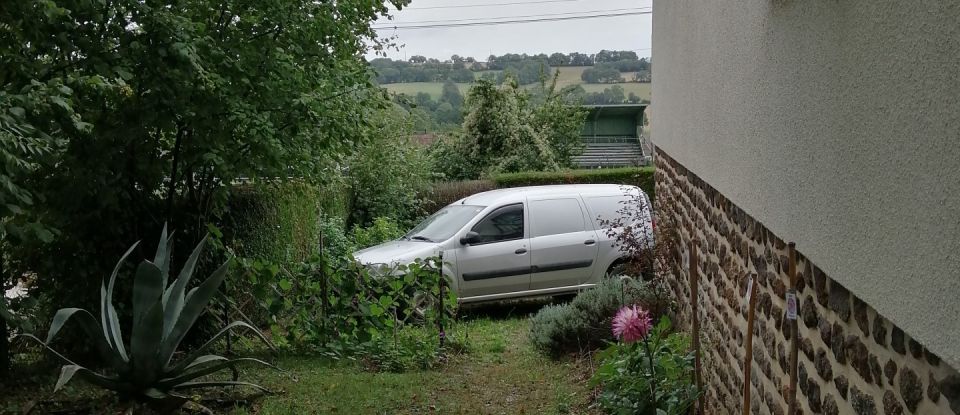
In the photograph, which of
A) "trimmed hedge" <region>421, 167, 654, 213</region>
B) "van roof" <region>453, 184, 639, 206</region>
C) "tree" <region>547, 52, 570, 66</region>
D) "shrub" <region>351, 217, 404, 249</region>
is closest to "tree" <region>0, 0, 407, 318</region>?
"van roof" <region>453, 184, 639, 206</region>

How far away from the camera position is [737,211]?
490 cm

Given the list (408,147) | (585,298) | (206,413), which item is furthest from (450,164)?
A: (206,413)

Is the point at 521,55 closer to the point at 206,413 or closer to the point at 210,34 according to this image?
the point at 210,34

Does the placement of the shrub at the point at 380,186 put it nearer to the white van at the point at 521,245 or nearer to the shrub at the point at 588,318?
the white van at the point at 521,245

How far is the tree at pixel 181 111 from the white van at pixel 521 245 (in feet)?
10.6

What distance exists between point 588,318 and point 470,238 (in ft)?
9.13

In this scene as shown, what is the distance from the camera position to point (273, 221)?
9.94 m

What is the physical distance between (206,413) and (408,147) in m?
13.5

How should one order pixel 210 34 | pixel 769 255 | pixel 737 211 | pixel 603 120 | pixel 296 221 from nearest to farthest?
1. pixel 769 255
2. pixel 737 211
3. pixel 210 34
4. pixel 296 221
5. pixel 603 120

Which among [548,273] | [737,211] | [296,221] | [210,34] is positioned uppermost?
[210,34]

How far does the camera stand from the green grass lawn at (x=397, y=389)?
5.93 m

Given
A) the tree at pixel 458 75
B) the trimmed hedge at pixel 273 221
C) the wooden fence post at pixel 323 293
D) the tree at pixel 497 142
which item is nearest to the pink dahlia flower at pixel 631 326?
the trimmed hedge at pixel 273 221

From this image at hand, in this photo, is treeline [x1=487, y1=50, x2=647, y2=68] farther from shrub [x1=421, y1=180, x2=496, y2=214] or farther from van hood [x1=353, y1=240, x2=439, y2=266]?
van hood [x1=353, y1=240, x2=439, y2=266]

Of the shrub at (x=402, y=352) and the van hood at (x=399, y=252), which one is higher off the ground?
the van hood at (x=399, y=252)
